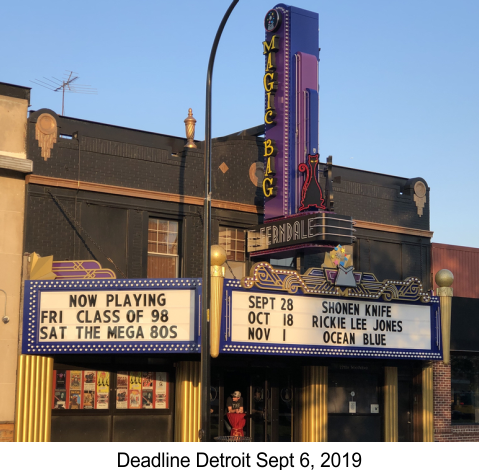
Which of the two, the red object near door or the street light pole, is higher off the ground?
the street light pole

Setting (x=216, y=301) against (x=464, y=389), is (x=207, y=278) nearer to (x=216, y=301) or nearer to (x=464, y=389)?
(x=216, y=301)

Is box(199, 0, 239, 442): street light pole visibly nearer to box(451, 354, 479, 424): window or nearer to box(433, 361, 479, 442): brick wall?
box(433, 361, 479, 442): brick wall

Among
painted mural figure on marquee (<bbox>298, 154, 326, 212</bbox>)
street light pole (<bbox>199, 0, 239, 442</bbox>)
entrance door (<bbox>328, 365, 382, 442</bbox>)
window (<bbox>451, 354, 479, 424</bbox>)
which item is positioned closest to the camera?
street light pole (<bbox>199, 0, 239, 442</bbox>)

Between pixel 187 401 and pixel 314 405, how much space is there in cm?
440

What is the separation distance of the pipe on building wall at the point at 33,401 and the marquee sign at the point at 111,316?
47 cm

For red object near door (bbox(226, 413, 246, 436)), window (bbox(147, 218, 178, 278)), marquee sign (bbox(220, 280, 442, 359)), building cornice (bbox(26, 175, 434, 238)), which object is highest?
building cornice (bbox(26, 175, 434, 238))

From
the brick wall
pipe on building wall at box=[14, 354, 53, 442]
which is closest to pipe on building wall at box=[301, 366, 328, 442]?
the brick wall

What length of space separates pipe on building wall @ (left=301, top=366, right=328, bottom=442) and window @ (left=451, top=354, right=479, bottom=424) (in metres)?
5.66

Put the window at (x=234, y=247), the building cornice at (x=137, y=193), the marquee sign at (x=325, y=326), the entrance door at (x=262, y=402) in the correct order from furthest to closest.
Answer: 1. the window at (x=234, y=247)
2. the entrance door at (x=262, y=402)
3. the building cornice at (x=137, y=193)
4. the marquee sign at (x=325, y=326)

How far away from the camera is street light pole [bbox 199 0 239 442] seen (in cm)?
1716

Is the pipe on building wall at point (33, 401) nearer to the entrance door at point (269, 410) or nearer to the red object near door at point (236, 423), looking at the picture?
the red object near door at point (236, 423)

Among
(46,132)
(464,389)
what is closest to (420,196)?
(464,389)

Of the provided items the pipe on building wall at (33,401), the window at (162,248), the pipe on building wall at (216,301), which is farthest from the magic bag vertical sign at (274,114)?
the pipe on building wall at (33,401)

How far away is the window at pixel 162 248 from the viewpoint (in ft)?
75.6
